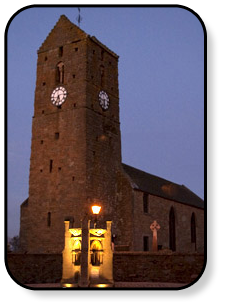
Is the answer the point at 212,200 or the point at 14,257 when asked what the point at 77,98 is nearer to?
the point at 14,257

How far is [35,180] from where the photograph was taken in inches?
1474

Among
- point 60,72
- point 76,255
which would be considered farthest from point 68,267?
point 60,72

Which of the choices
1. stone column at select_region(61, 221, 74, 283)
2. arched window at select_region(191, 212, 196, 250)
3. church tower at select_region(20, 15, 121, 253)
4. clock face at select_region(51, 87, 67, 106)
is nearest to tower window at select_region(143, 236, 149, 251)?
church tower at select_region(20, 15, 121, 253)

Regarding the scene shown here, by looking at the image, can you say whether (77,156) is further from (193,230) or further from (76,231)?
(193,230)

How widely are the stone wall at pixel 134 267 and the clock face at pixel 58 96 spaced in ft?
56.6

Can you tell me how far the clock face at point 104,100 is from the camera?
3853 cm

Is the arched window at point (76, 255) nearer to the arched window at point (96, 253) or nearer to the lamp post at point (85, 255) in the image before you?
the arched window at point (96, 253)

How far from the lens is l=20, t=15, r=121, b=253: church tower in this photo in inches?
1367

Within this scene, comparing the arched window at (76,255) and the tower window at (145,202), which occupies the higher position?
the tower window at (145,202)

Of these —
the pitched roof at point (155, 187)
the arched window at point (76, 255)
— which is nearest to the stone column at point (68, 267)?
the arched window at point (76, 255)

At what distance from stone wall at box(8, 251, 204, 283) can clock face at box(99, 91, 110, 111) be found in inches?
704

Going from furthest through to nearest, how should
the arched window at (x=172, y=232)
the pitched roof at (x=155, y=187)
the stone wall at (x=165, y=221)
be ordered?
1. the arched window at (x=172, y=232)
2. the pitched roof at (x=155, y=187)
3. the stone wall at (x=165, y=221)

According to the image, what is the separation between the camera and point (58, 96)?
38.0 metres

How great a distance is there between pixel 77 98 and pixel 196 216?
24.3m
